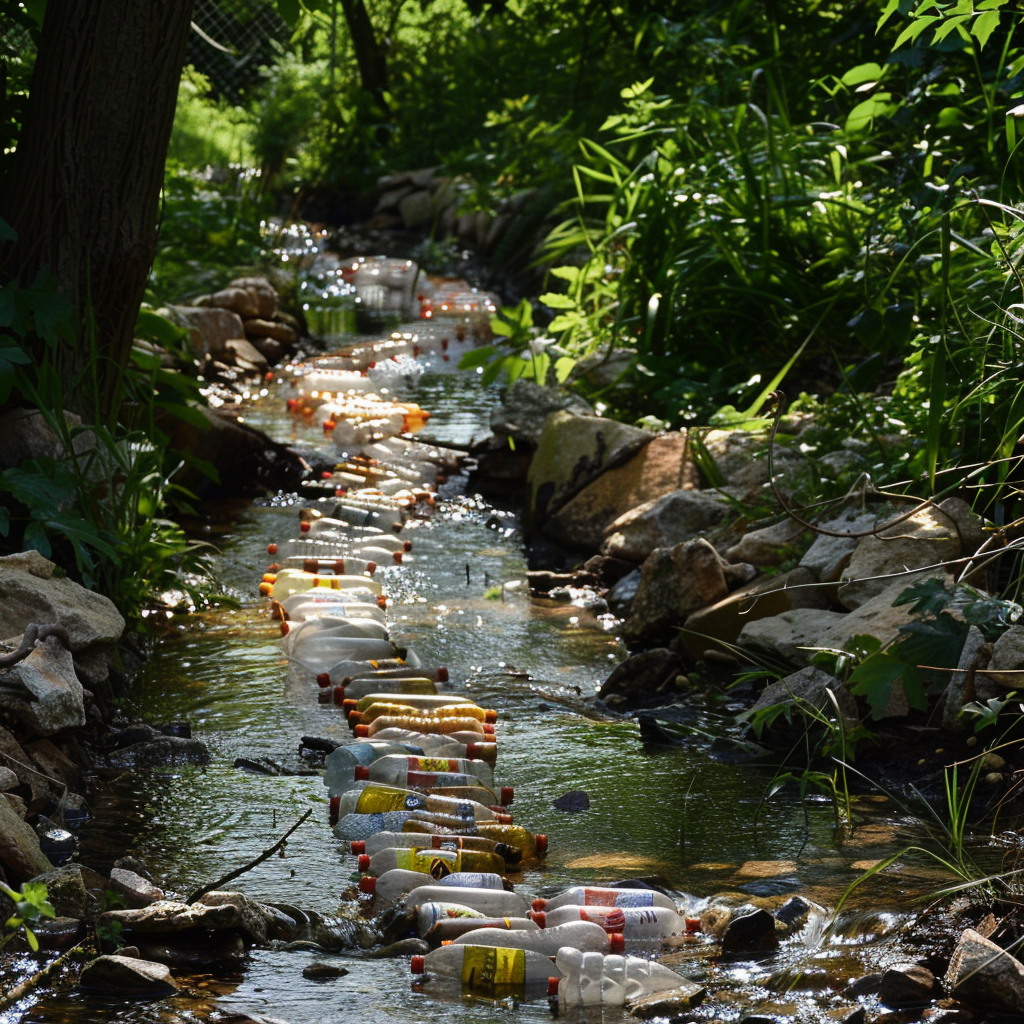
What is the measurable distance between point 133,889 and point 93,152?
299cm

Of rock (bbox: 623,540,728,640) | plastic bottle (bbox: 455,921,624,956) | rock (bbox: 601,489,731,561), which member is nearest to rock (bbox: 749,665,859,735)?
rock (bbox: 623,540,728,640)

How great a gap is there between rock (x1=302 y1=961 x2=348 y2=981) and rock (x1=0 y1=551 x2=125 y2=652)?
5.17 ft

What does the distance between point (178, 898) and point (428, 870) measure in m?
0.66

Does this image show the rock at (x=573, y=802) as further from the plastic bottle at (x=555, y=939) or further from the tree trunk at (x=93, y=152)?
the tree trunk at (x=93, y=152)

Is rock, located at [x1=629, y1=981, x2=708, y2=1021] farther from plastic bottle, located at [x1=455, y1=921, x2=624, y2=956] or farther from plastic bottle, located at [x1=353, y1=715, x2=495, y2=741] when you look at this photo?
plastic bottle, located at [x1=353, y1=715, x2=495, y2=741]

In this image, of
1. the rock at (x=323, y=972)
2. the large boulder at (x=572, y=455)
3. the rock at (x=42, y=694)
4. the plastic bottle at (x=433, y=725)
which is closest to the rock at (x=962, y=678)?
the plastic bottle at (x=433, y=725)

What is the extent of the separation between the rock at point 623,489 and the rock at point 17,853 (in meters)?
3.96

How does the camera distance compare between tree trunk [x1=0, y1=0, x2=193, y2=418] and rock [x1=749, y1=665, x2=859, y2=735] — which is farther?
tree trunk [x1=0, y1=0, x2=193, y2=418]

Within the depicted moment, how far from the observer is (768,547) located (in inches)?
→ 215

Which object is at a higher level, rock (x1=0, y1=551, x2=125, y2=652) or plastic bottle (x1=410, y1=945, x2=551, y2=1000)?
rock (x1=0, y1=551, x2=125, y2=652)

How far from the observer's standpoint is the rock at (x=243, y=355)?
33.6 feet

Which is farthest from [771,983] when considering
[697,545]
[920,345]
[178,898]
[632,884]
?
[920,345]

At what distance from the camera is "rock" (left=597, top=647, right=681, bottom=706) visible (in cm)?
497

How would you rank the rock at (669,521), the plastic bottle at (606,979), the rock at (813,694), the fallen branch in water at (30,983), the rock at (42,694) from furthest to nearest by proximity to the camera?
the rock at (669,521) < the rock at (813,694) < the rock at (42,694) < the plastic bottle at (606,979) < the fallen branch in water at (30,983)
